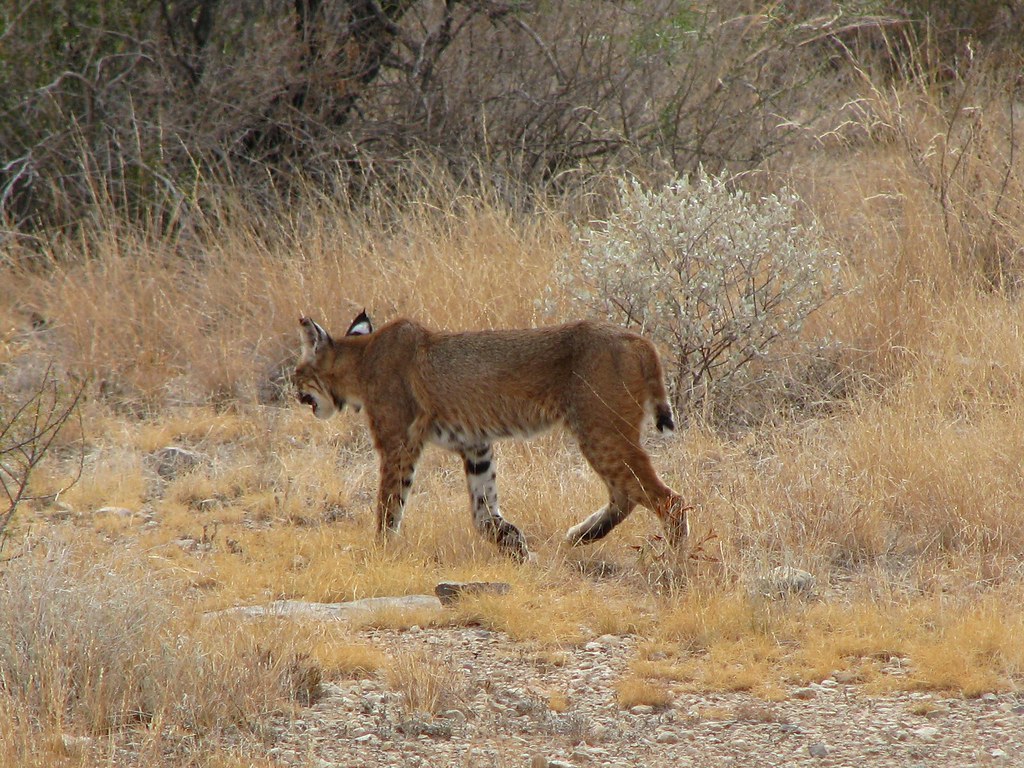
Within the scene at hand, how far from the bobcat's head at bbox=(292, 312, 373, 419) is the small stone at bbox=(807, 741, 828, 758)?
379 cm

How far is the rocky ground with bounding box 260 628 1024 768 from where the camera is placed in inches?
180

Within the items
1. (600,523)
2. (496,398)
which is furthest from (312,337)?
(600,523)

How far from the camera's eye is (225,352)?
412 inches

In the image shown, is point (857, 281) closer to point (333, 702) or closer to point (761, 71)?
point (761, 71)

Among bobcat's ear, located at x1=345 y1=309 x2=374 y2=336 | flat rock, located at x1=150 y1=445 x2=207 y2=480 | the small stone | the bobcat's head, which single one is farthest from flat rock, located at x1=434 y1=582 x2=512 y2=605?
flat rock, located at x1=150 y1=445 x2=207 y2=480

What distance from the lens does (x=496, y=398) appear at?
7.02 meters

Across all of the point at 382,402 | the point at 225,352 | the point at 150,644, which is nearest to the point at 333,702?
the point at 150,644

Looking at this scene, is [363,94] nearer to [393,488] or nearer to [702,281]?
[702,281]

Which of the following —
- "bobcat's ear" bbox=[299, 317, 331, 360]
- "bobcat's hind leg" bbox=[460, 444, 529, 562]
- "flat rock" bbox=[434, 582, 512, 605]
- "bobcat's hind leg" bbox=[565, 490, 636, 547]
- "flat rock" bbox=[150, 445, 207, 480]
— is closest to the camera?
"flat rock" bbox=[434, 582, 512, 605]

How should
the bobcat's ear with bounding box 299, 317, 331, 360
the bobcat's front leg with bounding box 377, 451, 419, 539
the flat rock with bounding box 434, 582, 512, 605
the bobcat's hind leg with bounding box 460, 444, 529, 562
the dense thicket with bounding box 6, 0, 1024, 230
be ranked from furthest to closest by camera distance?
the dense thicket with bounding box 6, 0, 1024, 230 < the bobcat's ear with bounding box 299, 317, 331, 360 < the bobcat's front leg with bounding box 377, 451, 419, 539 < the bobcat's hind leg with bounding box 460, 444, 529, 562 < the flat rock with bounding box 434, 582, 512, 605

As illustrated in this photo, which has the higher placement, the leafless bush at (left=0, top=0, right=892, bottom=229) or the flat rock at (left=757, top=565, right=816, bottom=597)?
the leafless bush at (left=0, top=0, right=892, bottom=229)

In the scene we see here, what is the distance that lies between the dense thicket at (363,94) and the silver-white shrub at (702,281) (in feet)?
12.2

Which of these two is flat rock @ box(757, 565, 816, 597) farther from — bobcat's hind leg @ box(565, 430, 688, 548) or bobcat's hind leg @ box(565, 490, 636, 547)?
bobcat's hind leg @ box(565, 490, 636, 547)

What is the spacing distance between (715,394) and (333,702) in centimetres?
450
